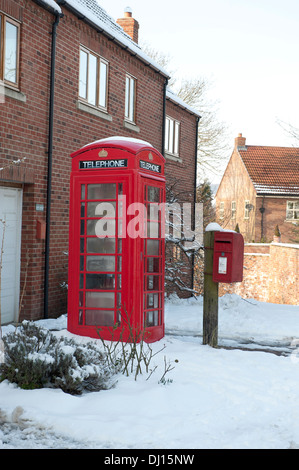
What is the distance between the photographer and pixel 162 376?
20.1 feet

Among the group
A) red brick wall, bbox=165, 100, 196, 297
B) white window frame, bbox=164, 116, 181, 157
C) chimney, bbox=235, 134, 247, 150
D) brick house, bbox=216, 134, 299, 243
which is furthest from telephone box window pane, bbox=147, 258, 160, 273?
chimney, bbox=235, 134, 247, 150

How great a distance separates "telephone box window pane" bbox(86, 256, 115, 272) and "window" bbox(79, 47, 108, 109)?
4864 mm

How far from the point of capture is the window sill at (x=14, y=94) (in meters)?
8.74

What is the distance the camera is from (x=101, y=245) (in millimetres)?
7633

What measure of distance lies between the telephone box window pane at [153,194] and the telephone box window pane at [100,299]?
4.71 ft

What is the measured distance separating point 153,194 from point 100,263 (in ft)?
4.07

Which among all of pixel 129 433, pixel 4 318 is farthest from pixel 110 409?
pixel 4 318

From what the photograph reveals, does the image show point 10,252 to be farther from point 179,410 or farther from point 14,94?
point 179,410

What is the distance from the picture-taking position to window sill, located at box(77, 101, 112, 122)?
36.6 ft

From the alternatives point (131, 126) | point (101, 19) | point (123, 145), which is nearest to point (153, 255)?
point (123, 145)

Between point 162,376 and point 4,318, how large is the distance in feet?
13.0

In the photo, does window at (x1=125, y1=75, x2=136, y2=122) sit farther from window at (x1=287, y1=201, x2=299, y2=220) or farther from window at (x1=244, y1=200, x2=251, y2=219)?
window at (x1=287, y1=201, x2=299, y2=220)
